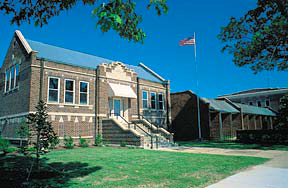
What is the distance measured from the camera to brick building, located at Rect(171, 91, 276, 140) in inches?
997

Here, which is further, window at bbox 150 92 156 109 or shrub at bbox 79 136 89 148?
window at bbox 150 92 156 109

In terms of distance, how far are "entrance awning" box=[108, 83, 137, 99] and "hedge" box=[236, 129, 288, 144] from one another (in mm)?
11487

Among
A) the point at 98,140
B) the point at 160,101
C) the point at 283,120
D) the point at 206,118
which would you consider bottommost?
the point at 98,140

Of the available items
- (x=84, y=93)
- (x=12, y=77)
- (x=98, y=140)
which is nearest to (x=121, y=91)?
(x=84, y=93)

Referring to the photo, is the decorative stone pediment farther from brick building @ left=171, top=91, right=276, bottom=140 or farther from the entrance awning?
brick building @ left=171, top=91, right=276, bottom=140

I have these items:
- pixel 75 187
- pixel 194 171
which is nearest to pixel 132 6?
pixel 75 187

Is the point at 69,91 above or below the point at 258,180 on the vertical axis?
above

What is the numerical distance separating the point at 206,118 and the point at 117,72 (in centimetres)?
1132

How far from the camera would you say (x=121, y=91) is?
21562 mm

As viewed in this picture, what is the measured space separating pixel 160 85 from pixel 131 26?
2179cm

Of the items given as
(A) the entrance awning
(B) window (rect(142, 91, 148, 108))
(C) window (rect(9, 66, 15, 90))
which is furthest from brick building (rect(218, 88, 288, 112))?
(C) window (rect(9, 66, 15, 90))

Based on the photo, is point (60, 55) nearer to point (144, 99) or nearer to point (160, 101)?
point (144, 99)

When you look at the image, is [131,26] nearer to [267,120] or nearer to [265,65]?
[265,65]

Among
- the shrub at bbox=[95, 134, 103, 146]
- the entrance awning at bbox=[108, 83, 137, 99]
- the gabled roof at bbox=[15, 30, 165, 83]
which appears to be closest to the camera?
the gabled roof at bbox=[15, 30, 165, 83]
